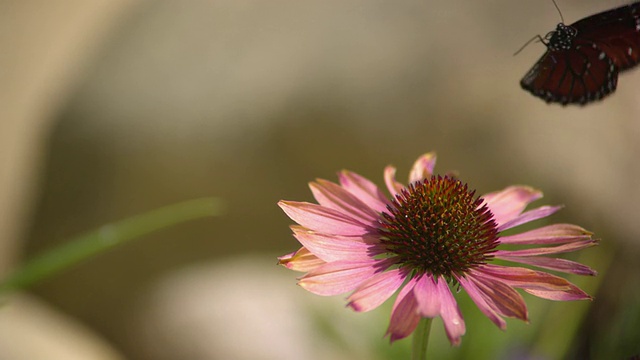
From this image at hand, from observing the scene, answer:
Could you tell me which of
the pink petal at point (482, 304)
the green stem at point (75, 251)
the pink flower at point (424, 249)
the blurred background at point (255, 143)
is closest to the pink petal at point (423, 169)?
the pink flower at point (424, 249)

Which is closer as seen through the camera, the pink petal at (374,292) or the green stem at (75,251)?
the pink petal at (374,292)

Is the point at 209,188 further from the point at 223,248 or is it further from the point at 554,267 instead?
the point at 554,267

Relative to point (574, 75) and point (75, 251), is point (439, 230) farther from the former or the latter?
point (75, 251)

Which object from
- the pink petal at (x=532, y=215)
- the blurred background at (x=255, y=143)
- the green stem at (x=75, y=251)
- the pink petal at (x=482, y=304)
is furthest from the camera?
the blurred background at (x=255, y=143)

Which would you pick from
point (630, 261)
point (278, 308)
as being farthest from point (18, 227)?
point (630, 261)

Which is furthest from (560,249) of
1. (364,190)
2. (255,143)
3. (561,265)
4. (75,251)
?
(255,143)

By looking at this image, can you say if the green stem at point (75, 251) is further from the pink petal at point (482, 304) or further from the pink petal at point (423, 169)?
the pink petal at point (482, 304)
